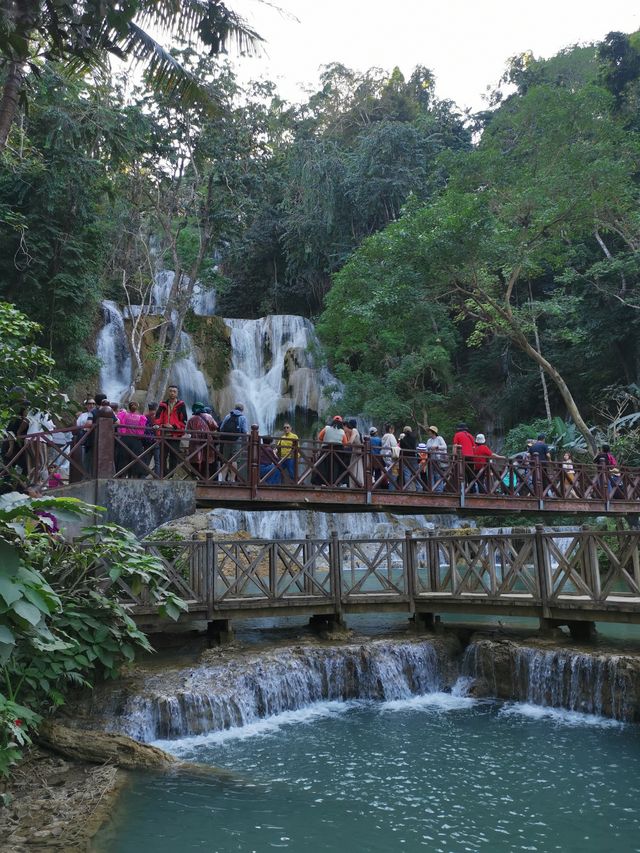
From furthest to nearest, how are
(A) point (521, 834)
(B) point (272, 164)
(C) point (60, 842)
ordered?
(B) point (272, 164) → (A) point (521, 834) → (C) point (60, 842)

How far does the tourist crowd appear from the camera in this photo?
11.3 metres

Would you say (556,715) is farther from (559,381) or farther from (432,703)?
(559,381)

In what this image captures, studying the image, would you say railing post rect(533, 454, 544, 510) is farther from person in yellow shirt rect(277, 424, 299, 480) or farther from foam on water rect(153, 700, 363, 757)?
foam on water rect(153, 700, 363, 757)

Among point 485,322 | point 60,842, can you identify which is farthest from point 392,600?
point 485,322

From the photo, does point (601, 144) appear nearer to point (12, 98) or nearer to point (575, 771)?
point (12, 98)

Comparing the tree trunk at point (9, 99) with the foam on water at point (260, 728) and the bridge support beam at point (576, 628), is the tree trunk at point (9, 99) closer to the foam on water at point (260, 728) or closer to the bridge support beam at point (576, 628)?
the foam on water at point (260, 728)

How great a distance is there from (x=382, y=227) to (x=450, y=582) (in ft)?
96.5

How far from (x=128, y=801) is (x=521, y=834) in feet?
12.0

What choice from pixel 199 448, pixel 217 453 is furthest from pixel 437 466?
pixel 199 448

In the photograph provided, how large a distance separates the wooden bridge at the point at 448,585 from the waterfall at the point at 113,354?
58.1ft

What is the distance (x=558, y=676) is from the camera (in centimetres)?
1022

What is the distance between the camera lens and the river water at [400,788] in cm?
628

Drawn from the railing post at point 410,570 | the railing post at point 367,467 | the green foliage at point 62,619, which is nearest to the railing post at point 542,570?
the railing post at point 410,570

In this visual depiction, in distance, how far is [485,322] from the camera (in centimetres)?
2594
